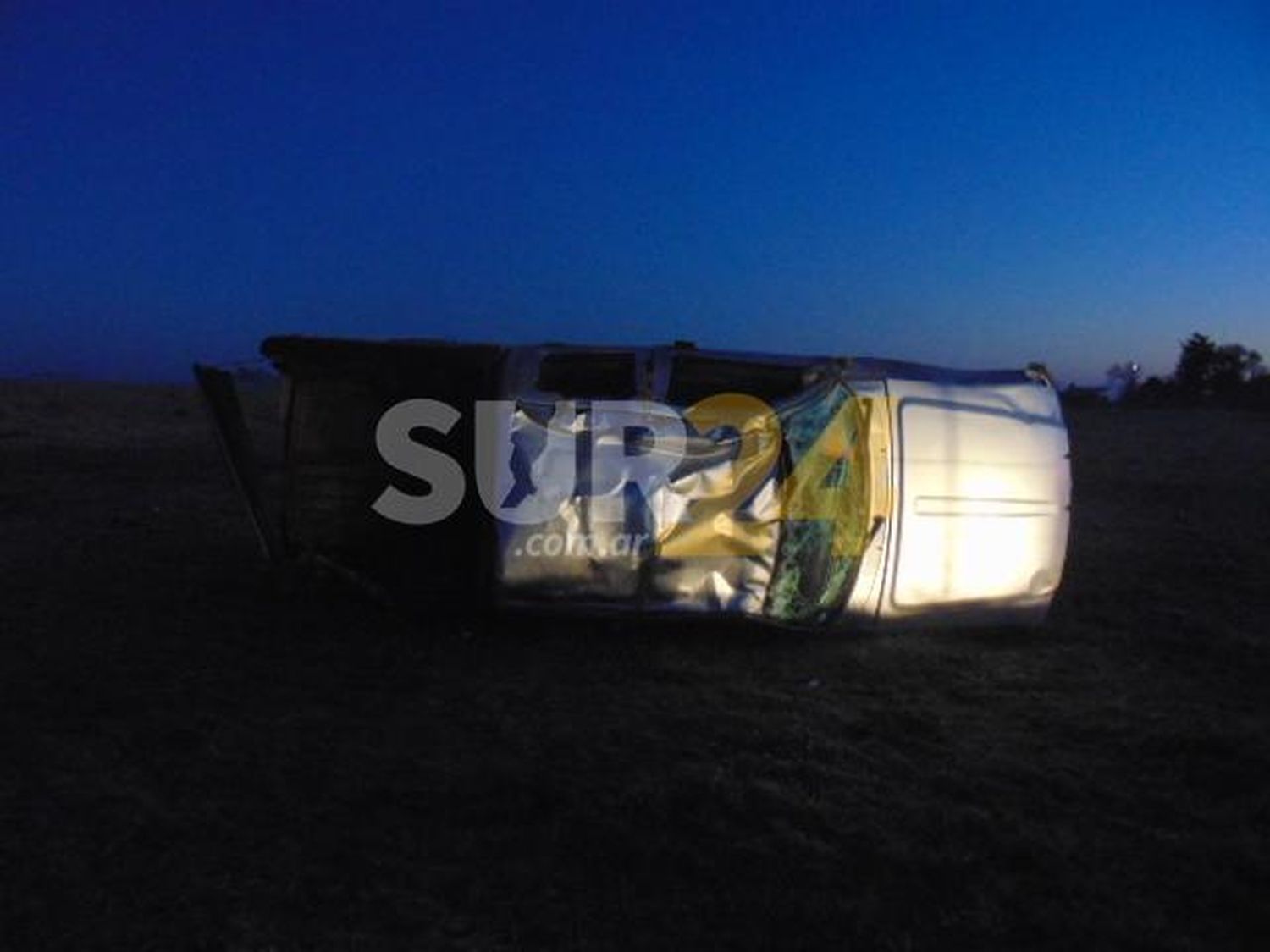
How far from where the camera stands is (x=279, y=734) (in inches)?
177

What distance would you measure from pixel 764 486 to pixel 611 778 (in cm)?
222

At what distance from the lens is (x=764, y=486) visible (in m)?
5.83

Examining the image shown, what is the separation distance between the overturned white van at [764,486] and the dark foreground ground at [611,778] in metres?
0.40

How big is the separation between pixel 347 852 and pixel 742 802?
4.61 feet

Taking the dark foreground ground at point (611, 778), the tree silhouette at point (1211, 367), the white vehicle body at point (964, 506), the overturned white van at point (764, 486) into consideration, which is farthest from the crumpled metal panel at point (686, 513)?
the tree silhouette at point (1211, 367)

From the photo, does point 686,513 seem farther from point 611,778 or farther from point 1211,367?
point 1211,367

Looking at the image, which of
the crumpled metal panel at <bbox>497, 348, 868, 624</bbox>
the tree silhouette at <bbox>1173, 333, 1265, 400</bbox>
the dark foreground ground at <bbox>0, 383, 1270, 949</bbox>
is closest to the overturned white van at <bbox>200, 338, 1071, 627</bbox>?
the crumpled metal panel at <bbox>497, 348, 868, 624</bbox>

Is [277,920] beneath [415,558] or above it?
beneath

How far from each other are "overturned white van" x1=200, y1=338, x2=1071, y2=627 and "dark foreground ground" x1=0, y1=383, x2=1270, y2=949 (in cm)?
40

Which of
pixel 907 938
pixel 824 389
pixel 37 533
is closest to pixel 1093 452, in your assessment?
pixel 824 389

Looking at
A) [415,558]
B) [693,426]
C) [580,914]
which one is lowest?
[580,914]

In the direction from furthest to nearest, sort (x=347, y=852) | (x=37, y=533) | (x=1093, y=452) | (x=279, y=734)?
(x=1093, y=452)
(x=37, y=533)
(x=279, y=734)
(x=347, y=852)

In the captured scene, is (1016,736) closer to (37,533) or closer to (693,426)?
(693,426)

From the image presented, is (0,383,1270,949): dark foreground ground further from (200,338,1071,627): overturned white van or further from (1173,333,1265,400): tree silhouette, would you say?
(1173,333,1265,400): tree silhouette
